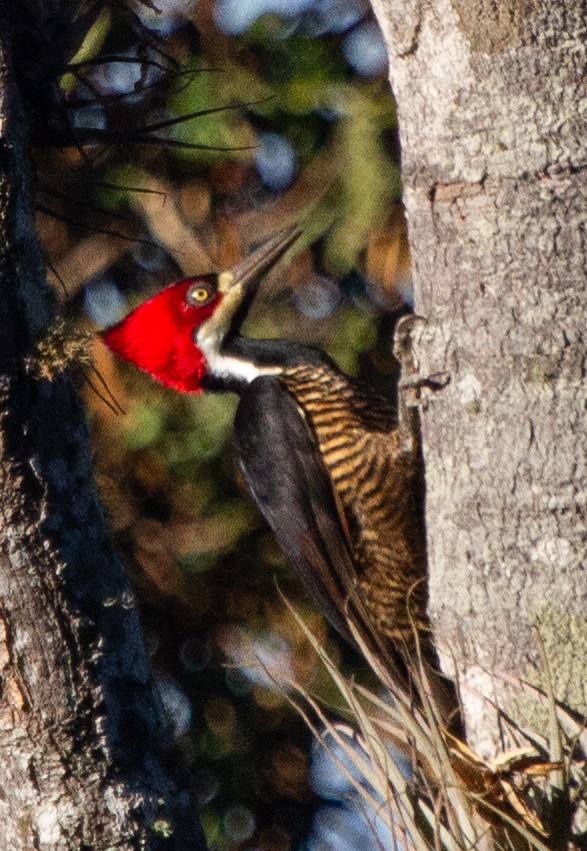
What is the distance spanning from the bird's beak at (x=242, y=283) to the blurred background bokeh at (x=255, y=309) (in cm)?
14

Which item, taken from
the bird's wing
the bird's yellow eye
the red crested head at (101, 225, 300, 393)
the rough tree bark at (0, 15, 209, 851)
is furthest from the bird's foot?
the bird's yellow eye

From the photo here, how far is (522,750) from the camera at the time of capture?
221 cm

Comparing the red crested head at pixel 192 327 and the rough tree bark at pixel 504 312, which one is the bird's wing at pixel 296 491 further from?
the rough tree bark at pixel 504 312

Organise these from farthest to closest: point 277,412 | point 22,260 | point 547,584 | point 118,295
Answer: point 118,295 < point 277,412 < point 22,260 < point 547,584

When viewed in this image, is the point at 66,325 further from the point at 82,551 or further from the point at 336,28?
the point at 336,28

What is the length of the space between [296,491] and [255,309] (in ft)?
2.73

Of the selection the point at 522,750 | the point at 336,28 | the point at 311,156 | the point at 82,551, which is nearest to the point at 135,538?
the point at 311,156

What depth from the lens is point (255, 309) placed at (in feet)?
14.1

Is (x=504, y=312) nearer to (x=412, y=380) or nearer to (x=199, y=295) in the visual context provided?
(x=412, y=380)

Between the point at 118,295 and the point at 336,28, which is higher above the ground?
the point at 336,28

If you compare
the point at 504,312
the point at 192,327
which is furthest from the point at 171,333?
the point at 504,312

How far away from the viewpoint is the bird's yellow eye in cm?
402

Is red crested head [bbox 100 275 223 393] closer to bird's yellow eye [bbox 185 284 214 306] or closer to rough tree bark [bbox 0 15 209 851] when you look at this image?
bird's yellow eye [bbox 185 284 214 306]

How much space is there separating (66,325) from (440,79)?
710mm
